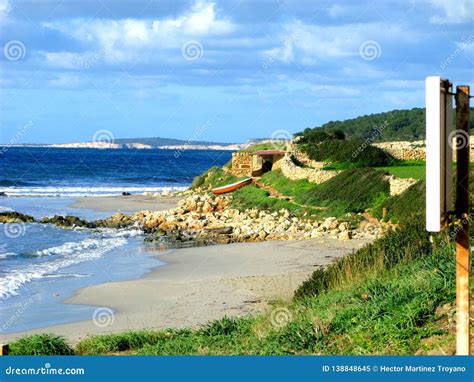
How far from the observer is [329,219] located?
27.2m

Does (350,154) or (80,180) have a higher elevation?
(350,154)

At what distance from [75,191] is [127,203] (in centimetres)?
1482

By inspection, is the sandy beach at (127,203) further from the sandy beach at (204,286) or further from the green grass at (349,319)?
the green grass at (349,319)

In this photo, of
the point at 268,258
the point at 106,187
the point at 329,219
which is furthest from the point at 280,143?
the point at 268,258

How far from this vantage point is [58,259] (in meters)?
23.6

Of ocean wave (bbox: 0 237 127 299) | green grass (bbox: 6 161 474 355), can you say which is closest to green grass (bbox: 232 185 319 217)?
ocean wave (bbox: 0 237 127 299)

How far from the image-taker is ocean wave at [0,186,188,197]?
184 feet

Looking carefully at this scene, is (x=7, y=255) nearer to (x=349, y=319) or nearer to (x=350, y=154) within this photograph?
(x=349, y=319)

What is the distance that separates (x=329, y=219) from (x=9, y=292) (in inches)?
475

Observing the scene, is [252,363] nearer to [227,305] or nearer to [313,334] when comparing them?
[313,334]

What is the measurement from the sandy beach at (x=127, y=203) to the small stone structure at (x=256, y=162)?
3805mm

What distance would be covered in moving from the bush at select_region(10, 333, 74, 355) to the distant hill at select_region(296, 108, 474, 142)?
63139 mm

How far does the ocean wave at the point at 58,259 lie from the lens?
63.0 feet

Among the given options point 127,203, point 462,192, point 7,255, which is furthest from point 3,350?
point 127,203
